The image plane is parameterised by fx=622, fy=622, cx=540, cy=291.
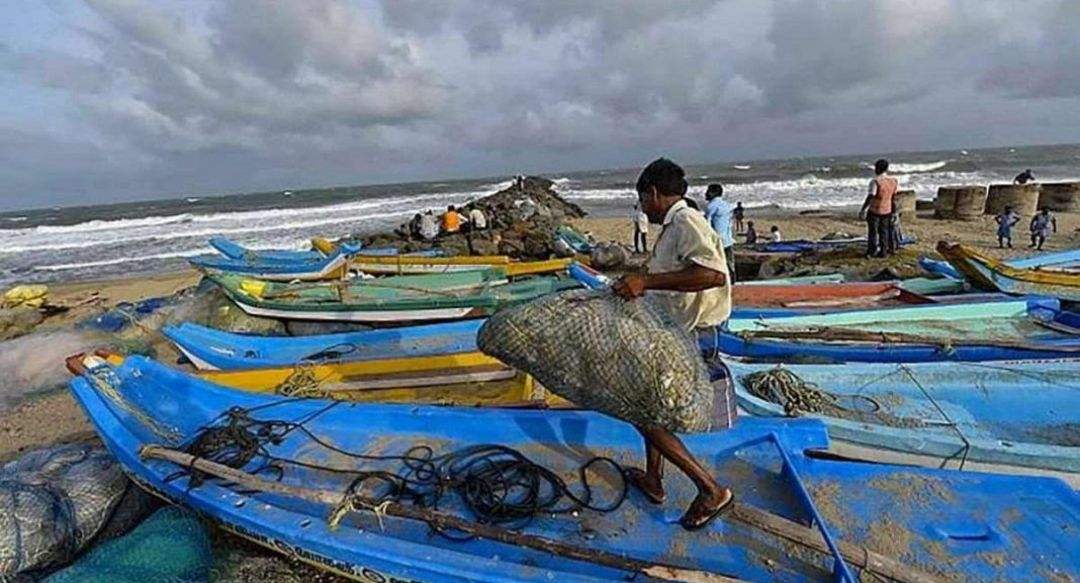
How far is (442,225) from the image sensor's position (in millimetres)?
18000

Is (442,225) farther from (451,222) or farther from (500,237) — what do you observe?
(500,237)

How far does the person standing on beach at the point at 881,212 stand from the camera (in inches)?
414

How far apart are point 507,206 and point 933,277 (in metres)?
15.7

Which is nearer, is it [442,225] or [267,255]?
[267,255]

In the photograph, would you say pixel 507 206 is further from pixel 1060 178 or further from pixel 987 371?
pixel 1060 178

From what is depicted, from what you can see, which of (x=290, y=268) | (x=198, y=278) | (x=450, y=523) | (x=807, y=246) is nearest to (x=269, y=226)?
(x=198, y=278)

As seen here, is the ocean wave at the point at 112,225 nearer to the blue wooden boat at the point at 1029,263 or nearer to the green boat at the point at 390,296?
the green boat at the point at 390,296

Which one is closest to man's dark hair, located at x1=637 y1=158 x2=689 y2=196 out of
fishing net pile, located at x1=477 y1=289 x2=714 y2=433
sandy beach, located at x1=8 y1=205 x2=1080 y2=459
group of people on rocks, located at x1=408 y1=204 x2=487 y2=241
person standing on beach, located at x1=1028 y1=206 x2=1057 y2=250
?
fishing net pile, located at x1=477 y1=289 x2=714 y2=433

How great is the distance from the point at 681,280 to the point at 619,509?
1317mm

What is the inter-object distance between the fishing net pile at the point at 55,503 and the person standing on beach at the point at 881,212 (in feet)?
35.2

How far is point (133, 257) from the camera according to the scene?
966 inches

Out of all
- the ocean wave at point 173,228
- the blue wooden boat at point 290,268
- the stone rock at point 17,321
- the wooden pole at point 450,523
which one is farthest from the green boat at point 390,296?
the ocean wave at point 173,228

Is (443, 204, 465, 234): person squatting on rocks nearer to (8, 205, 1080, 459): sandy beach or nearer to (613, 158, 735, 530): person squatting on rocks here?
(8, 205, 1080, 459): sandy beach

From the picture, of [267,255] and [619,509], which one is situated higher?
[267,255]
